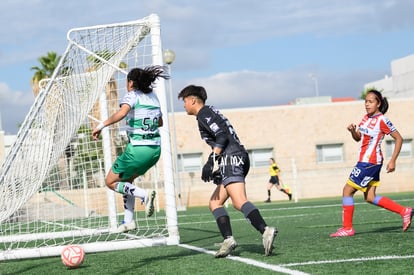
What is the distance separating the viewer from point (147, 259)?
900 centimetres

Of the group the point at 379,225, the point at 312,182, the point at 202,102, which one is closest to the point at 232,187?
the point at 202,102

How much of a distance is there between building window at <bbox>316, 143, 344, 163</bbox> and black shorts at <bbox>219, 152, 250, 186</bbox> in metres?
37.5

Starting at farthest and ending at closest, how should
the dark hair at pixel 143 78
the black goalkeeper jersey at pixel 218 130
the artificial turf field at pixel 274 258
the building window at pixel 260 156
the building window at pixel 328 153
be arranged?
the building window at pixel 328 153, the building window at pixel 260 156, the dark hair at pixel 143 78, the black goalkeeper jersey at pixel 218 130, the artificial turf field at pixel 274 258

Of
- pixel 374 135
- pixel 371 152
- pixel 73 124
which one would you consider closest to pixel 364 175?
pixel 371 152

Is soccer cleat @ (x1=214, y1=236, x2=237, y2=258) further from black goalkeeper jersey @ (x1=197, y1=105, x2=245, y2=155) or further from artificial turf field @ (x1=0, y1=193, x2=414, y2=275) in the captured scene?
black goalkeeper jersey @ (x1=197, y1=105, x2=245, y2=155)

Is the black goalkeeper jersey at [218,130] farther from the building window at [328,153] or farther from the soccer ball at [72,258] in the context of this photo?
the building window at [328,153]

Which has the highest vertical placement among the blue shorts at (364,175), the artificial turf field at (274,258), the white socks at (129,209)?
the blue shorts at (364,175)

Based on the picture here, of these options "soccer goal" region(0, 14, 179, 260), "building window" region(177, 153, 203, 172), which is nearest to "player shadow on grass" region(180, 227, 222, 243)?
"soccer goal" region(0, 14, 179, 260)

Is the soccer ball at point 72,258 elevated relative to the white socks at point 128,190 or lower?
lower

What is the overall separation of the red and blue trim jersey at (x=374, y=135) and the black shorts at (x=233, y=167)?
264cm

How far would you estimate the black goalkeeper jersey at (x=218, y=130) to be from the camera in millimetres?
8445

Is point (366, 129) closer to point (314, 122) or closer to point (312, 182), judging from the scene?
point (312, 182)

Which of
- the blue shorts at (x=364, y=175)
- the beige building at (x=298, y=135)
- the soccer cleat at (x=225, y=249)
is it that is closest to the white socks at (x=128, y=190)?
the soccer cleat at (x=225, y=249)

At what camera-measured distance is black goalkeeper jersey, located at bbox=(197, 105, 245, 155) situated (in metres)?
8.45
